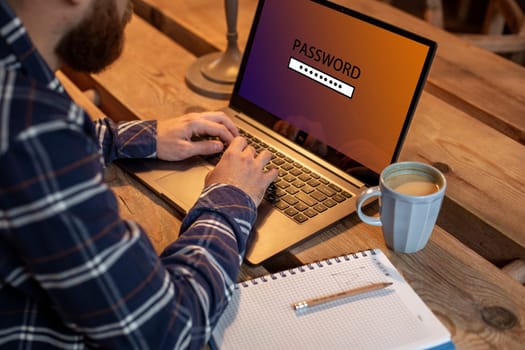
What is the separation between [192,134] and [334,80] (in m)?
0.29

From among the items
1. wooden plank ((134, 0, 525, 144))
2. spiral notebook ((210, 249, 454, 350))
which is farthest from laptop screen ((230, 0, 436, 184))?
wooden plank ((134, 0, 525, 144))

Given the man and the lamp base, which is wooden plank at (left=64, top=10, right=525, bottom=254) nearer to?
the lamp base

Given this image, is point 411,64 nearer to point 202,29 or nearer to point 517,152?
point 517,152

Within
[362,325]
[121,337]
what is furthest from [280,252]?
[121,337]

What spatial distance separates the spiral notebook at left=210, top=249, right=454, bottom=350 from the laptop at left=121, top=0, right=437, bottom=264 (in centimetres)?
8

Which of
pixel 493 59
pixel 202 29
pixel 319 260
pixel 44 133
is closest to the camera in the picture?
pixel 44 133

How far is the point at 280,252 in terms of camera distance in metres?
0.93

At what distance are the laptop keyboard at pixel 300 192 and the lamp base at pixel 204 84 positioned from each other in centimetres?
29

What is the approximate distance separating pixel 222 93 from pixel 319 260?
59 cm

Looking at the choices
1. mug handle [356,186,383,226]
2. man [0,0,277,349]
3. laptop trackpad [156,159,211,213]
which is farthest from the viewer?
laptop trackpad [156,159,211,213]

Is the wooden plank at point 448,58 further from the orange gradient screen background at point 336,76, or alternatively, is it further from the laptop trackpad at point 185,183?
the laptop trackpad at point 185,183

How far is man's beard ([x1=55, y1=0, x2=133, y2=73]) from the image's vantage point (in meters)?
0.78

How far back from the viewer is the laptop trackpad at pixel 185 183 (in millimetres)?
1035

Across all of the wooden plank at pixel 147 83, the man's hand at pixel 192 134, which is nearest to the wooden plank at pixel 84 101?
the wooden plank at pixel 147 83
